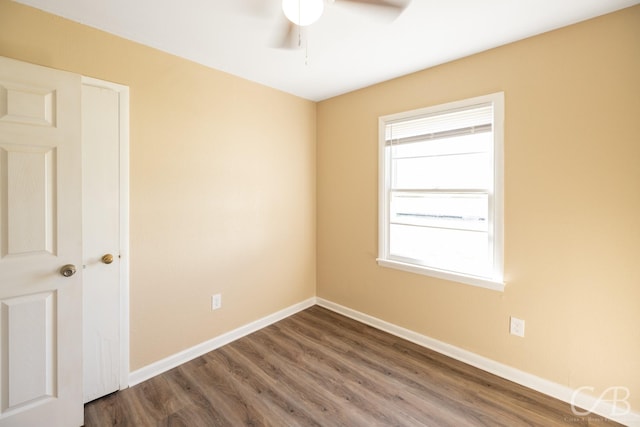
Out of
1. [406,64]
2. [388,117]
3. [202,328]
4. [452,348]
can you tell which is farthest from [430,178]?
[202,328]

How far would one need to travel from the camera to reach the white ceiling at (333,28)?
5.43ft

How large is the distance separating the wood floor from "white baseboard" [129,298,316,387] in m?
0.05

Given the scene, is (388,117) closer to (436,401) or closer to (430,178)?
(430,178)

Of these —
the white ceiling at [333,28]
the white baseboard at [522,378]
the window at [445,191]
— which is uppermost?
the white ceiling at [333,28]

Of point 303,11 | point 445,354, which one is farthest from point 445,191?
point 303,11

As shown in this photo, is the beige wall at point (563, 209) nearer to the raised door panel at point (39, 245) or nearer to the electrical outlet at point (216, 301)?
the electrical outlet at point (216, 301)

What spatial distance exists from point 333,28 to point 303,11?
612mm

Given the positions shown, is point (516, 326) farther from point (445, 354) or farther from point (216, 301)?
point (216, 301)

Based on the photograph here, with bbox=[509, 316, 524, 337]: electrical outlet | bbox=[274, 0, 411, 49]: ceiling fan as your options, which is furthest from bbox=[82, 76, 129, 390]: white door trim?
bbox=[509, 316, 524, 337]: electrical outlet

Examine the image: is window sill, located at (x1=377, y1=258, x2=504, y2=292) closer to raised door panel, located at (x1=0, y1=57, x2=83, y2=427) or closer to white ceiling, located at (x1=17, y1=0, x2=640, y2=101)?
white ceiling, located at (x1=17, y1=0, x2=640, y2=101)

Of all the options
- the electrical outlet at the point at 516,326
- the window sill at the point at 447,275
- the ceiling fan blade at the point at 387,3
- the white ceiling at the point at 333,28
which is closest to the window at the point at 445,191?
the window sill at the point at 447,275

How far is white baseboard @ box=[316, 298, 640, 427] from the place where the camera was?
173 cm

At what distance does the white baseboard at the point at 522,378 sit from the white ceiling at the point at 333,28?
7.98ft

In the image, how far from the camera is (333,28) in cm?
188
